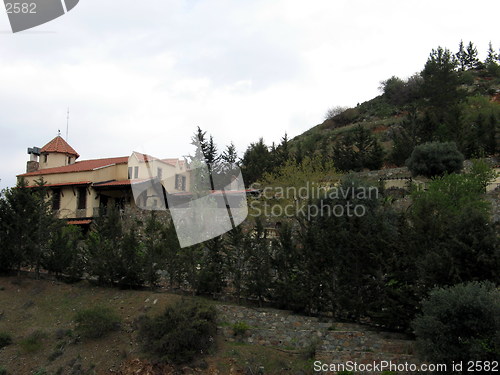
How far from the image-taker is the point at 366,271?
1586 centimetres

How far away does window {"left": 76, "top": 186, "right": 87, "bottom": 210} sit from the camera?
3014 centimetres

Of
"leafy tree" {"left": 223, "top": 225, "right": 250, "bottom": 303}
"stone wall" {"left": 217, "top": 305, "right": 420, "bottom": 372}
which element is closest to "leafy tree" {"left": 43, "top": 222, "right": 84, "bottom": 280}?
"leafy tree" {"left": 223, "top": 225, "right": 250, "bottom": 303}

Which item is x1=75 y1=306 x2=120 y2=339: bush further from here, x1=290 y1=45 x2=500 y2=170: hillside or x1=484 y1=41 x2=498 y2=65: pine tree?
x1=484 y1=41 x2=498 y2=65: pine tree

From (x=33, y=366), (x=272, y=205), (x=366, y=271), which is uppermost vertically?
(x=272, y=205)

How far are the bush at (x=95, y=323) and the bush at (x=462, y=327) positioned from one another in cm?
967

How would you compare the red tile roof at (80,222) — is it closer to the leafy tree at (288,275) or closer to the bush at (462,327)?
the leafy tree at (288,275)

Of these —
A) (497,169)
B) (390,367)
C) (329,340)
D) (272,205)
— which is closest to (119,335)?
(329,340)

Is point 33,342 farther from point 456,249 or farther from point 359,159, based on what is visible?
point 359,159

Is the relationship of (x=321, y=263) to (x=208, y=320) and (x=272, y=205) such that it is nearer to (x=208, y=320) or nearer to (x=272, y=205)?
(x=208, y=320)

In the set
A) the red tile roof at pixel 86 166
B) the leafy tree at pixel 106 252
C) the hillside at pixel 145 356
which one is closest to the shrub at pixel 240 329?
the hillside at pixel 145 356

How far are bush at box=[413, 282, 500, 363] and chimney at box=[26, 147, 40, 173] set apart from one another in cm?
3333

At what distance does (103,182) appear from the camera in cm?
3052

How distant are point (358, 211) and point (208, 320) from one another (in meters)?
7.23

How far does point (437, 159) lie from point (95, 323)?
21862 millimetres
